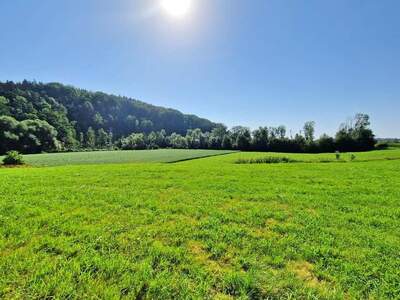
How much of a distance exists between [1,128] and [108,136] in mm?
88728

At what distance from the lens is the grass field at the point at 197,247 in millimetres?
3451

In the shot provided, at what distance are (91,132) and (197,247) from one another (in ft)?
533

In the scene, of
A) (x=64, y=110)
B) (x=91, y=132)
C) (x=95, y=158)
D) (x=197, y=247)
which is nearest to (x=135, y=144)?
(x=91, y=132)

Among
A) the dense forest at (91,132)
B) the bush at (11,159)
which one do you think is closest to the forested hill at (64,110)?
the dense forest at (91,132)

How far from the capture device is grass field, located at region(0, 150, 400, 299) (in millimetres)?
3451

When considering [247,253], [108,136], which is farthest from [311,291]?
[108,136]

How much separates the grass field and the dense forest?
85.3 m

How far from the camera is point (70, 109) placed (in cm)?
16962

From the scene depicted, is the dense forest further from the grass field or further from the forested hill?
the grass field

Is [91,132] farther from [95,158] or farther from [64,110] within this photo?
[95,158]

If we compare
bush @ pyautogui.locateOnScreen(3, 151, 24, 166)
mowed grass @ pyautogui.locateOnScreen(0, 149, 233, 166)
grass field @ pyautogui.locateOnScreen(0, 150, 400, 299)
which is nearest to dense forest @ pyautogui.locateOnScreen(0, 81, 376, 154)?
mowed grass @ pyautogui.locateOnScreen(0, 149, 233, 166)

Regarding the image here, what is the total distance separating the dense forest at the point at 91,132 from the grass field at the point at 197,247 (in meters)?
85.3

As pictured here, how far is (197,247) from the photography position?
473cm

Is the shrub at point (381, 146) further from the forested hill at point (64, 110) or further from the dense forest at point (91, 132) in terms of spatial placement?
the forested hill at point (64, 110)
